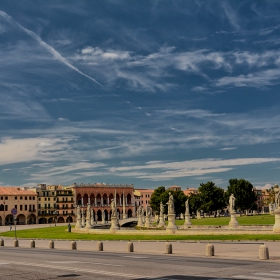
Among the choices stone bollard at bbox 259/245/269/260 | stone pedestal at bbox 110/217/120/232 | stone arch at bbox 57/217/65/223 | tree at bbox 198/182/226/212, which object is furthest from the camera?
stone arch at bbox 57/217/65/223

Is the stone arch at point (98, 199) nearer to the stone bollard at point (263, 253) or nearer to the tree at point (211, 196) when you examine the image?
the tree at point (211, 196)

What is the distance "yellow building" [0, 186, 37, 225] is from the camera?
145 meters

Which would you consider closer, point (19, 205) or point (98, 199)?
point (19, 205)

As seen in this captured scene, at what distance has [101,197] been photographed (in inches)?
6580

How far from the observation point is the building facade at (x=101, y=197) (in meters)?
164

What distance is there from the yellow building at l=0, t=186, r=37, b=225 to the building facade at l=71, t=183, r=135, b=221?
52.2ft

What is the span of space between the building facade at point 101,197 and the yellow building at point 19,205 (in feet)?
52.2

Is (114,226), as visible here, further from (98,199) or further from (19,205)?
(98,199)

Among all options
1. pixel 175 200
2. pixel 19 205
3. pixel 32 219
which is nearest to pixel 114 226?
pixel 175 200

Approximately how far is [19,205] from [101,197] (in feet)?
101

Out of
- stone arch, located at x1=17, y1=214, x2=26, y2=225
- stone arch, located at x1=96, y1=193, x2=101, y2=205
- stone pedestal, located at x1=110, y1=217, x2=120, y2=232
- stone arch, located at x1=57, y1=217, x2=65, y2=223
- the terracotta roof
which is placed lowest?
stone arch, located at x1=57, y1=217, x2=65, y2=223

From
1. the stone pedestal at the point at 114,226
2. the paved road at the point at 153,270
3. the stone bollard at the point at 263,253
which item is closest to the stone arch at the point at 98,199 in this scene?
the stone pedestal at the point at 114,226

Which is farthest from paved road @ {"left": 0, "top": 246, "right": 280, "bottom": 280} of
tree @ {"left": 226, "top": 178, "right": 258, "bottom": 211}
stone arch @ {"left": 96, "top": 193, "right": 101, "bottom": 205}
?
stone arch @ {"left": 96, "top": 193, "right": 101, "bottom": 205}

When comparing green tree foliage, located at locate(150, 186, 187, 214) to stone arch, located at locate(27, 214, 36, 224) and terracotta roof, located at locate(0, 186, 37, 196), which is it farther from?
terracotta roof, located at locate(0, 186, 37, 196)
